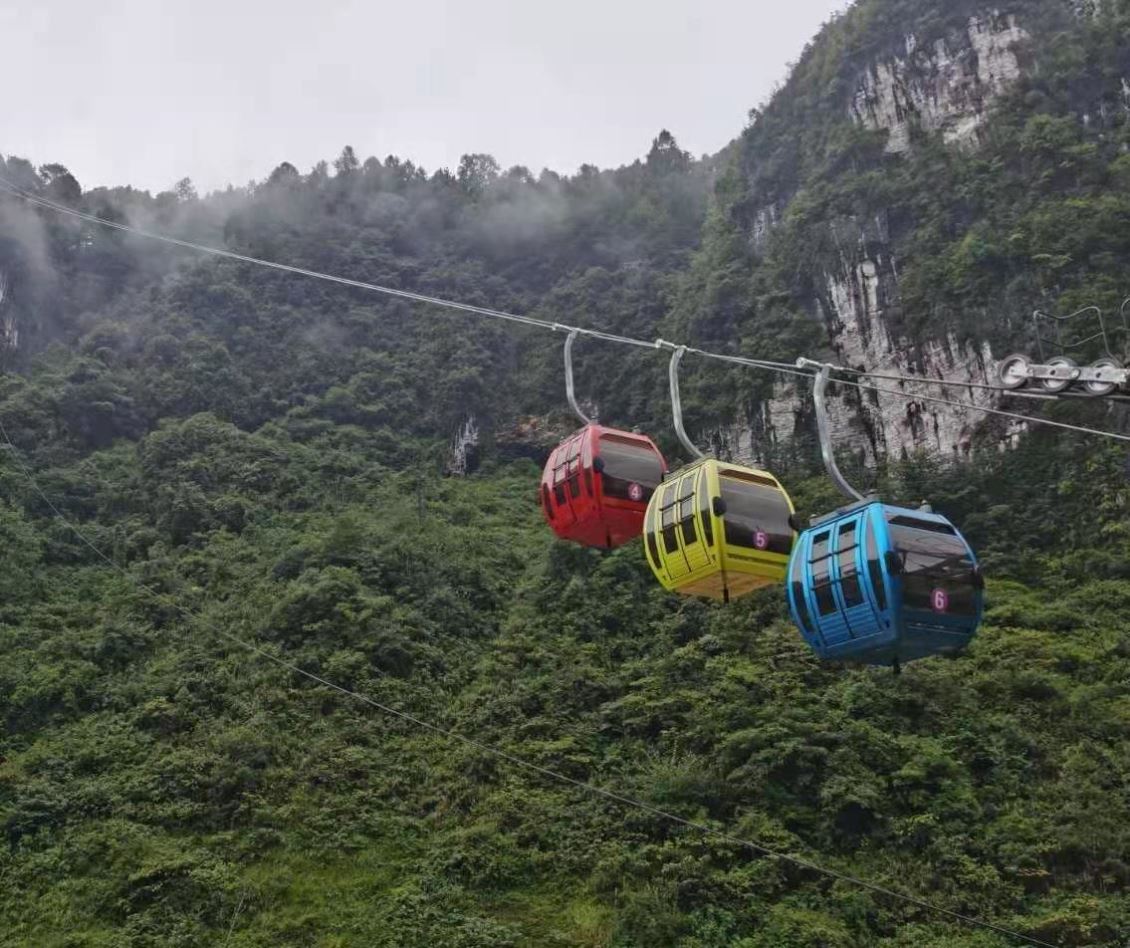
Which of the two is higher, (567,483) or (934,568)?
(567,483)

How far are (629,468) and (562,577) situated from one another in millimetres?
15086

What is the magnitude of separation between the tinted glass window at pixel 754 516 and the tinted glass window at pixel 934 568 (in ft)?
4.86

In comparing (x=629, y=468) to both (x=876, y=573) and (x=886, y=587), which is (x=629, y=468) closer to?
(x=876, y=573)

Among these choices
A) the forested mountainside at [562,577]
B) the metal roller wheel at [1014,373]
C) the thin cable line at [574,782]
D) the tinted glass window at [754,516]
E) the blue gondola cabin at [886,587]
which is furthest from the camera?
the forested mountainside at [562,577]

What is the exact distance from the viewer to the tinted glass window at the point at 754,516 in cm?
1076

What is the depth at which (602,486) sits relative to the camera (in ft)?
39.5

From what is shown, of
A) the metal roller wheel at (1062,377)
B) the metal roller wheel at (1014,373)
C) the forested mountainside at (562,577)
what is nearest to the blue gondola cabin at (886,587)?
the metal roller wheel at (1014,373)

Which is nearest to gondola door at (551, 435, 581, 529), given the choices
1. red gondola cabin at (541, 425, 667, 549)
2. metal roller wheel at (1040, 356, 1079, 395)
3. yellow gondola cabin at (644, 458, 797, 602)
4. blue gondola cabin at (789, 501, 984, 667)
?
red gondola cabin at (541, 425, 667, 549)

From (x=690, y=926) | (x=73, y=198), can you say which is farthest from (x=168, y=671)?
(x=73, y=198)

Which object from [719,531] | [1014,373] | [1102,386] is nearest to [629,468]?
[719,531]

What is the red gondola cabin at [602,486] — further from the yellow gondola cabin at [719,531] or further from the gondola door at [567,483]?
the yellow gondola cabin at [719,531]

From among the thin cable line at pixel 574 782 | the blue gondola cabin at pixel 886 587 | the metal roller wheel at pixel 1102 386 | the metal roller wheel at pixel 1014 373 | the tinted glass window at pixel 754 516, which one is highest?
the metal roller wheel at pixel 1014 373

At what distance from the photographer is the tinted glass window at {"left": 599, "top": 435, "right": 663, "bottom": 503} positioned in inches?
478

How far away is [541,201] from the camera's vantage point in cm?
5300
